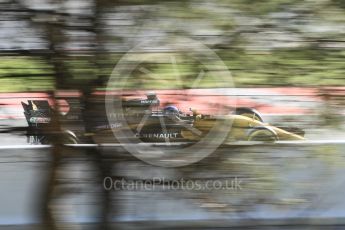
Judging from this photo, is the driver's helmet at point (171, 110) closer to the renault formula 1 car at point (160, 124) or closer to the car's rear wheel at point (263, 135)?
the renault formula 1 car at point (160, 124)

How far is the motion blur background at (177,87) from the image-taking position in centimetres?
197

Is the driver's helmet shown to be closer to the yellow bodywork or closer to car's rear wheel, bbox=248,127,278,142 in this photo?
the yellow bodywork

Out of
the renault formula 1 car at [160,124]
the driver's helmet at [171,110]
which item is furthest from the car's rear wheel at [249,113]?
the driver's helmet at [171,110]

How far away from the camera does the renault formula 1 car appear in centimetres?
209

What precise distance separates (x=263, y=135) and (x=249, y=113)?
0.37 feet

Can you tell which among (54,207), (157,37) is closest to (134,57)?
(157,37)

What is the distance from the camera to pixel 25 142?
2.18 metres

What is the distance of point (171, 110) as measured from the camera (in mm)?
2092

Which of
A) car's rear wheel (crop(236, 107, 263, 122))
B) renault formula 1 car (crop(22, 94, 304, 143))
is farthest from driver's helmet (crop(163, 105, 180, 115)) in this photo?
car's rear wheel (crop(236, 107, 263, 122))

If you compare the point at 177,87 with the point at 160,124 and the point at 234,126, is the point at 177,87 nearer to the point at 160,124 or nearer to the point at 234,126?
the point at 160,124

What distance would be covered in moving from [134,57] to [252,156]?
2.04 ft

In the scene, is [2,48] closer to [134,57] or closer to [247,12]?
[134,57]

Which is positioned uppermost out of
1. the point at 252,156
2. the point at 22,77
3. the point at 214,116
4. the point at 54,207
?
the point at 22,77

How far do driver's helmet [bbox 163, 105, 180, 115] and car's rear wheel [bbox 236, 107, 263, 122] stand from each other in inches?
9.2
